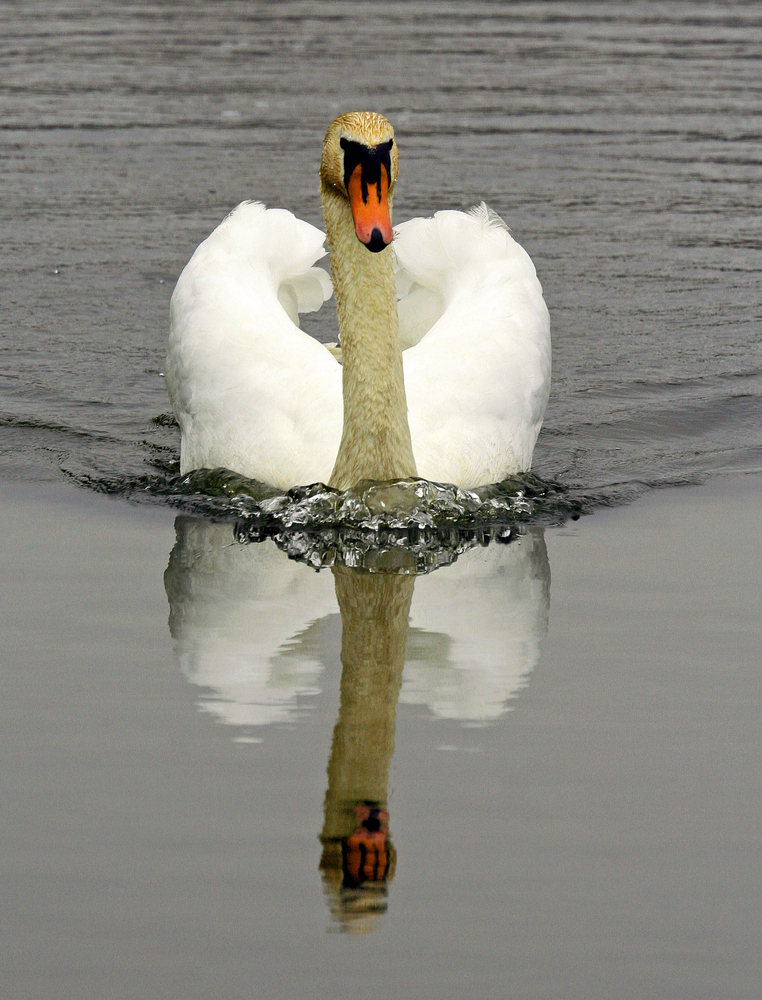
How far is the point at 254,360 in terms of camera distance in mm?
8469

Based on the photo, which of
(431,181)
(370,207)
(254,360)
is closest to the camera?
(370,207)

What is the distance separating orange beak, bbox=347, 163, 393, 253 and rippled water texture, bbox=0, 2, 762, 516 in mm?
2142

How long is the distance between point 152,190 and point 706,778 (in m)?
11.4

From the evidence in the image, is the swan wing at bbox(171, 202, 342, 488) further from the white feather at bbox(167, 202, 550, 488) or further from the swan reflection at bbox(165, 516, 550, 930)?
the swan reflection at bbox(165, 516, 550, 930)

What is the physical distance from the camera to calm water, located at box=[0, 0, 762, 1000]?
423 cm

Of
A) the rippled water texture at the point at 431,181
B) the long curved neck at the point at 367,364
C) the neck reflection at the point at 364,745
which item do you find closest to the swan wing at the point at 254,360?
the long curved neck at the point at 367,364

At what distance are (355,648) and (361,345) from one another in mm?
1917

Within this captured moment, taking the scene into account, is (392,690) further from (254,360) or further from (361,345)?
(254,360)

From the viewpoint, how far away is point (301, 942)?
13.8ft

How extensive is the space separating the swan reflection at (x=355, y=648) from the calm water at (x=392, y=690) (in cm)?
2

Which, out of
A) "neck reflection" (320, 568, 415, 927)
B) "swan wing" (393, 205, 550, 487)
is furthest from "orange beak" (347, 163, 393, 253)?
"neck reflection" (320, 568, 415, 927)

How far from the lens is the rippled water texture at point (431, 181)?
404 inches

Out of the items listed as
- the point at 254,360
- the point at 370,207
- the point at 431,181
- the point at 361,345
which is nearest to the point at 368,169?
the point at 370,207

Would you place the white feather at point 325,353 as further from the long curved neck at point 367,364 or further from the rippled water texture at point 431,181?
the rippled water texture at point 431,181
